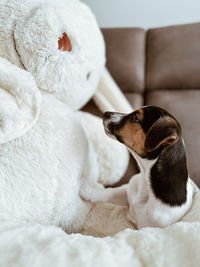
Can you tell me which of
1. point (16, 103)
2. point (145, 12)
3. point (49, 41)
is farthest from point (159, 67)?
point (16, 103)

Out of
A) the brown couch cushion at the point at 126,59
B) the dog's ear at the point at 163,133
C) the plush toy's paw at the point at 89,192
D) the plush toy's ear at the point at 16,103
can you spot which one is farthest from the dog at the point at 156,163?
the brown couch cushion at the point at 126,59

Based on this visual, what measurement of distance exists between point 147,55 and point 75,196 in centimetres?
96

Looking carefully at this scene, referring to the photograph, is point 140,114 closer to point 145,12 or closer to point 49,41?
point 49,41

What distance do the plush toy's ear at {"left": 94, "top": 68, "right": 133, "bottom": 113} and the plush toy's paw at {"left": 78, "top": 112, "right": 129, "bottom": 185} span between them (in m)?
0.15

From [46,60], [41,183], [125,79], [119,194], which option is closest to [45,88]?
[46,60]

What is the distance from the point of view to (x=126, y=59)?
1451 millimetres

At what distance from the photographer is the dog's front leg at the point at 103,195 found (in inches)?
37.0

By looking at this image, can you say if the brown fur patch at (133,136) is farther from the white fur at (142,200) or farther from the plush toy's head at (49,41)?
the plush toy's head at (49,41)

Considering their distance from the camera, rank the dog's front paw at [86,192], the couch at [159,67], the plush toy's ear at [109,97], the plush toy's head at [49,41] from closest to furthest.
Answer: the plush toy's head at [49,41] → the dog's front paw at [86,192] → the plush toy's ear at [109,97] → the couch at [159,67]

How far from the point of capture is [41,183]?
759mm

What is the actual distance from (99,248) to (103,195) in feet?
1.20

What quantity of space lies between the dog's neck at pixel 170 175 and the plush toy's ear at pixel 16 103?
16.2 inches

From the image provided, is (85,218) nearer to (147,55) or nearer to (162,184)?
(162,184)

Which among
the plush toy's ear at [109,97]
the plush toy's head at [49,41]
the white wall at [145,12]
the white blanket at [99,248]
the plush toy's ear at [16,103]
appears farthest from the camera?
the white wall at [145,12]
